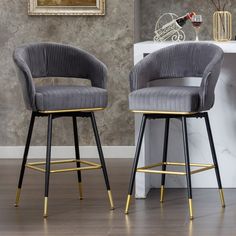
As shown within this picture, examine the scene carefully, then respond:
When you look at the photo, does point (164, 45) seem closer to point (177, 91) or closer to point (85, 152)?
point (177, 91)

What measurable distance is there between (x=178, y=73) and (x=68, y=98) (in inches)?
30.6

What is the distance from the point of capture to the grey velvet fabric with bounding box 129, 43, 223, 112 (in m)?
4.37

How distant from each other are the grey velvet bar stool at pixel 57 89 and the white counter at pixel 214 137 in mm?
529

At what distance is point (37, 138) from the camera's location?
6828 mm

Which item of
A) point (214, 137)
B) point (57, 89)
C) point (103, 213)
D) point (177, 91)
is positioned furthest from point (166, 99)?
point (214, 137)

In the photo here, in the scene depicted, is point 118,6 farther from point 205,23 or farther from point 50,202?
point 50,202

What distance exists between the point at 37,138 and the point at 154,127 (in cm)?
189

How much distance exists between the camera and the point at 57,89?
4512 millimetres

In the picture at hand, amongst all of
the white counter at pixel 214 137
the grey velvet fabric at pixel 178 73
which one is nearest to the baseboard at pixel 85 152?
the white counter at pixel 214 137

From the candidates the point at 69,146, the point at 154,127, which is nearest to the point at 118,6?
the point at 69,146

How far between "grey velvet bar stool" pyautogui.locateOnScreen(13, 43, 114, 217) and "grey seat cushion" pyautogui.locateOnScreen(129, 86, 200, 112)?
9.9 inches

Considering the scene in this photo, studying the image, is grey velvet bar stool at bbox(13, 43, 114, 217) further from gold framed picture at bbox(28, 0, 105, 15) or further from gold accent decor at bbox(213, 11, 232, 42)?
gold framed picture at bbox(28, 0, 105, 15)

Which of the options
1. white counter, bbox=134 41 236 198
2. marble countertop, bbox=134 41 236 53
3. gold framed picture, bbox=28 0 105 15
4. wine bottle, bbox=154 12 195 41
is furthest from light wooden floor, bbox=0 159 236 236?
gold framed picture, bbox=28 0 105 15

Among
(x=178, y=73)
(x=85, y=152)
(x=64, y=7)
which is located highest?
(x=64, y=7)
